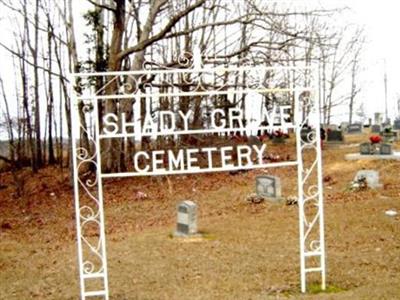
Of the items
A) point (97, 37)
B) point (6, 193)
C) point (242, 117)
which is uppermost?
point (97, 37)

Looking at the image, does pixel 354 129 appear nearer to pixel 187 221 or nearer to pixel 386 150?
pixel 386 150

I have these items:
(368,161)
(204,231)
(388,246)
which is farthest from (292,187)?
(388,246)

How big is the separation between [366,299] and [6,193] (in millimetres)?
15688

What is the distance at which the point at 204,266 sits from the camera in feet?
26.8

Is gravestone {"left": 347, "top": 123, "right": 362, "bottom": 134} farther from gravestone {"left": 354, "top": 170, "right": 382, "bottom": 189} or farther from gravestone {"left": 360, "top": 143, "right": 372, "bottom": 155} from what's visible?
gravestone {"left": 354, "top": 170, "right": 382, "bottom": 189}

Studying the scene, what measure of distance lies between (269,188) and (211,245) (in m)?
4.50

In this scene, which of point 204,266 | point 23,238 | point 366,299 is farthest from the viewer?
point 23,238

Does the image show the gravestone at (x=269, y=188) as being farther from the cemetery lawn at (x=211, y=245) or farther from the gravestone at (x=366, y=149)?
the gravestone at (x=366, y=149)

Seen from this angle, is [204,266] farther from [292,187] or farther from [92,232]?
[292,187]

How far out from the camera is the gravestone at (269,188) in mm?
13734

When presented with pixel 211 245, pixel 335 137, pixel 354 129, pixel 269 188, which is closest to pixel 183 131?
pixel 211 245

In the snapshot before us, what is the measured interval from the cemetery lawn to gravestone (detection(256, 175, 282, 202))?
309mm

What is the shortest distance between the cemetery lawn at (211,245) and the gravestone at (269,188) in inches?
12.2

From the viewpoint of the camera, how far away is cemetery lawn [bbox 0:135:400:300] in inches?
275
